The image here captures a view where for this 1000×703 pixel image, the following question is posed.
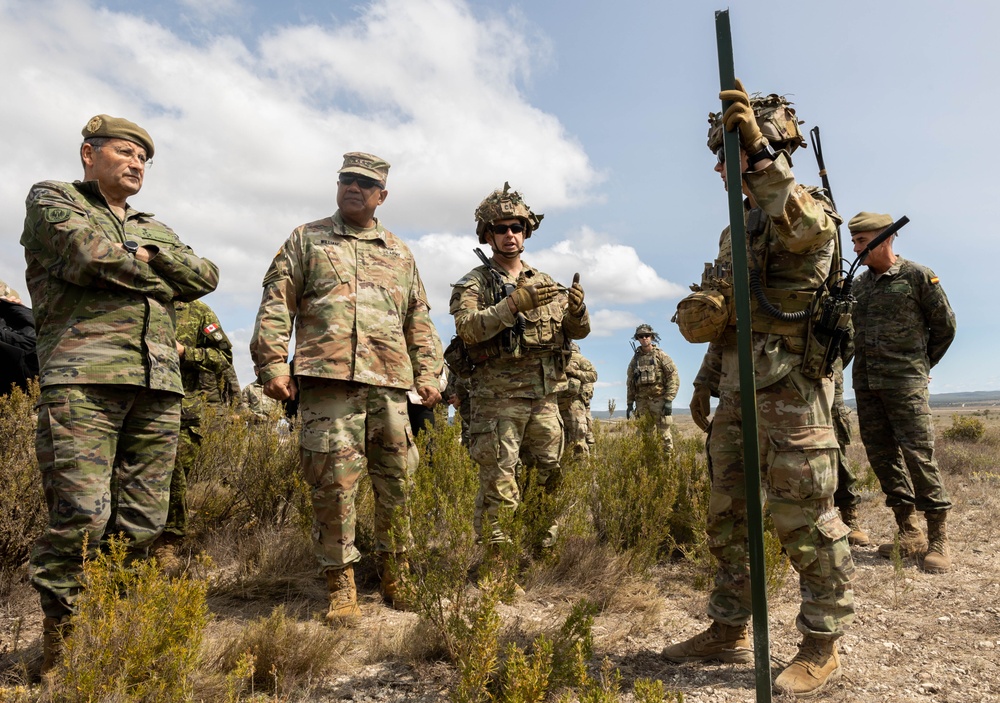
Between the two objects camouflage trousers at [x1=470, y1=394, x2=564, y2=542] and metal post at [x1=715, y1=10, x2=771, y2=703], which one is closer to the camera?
metal post at [x1=715, y1=10, x2=771, y2=703]

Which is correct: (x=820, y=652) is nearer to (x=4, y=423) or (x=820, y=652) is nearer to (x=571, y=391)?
(x=4, y=423)

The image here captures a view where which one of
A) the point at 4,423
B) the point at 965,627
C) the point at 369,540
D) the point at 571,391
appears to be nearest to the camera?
the point at 965,627

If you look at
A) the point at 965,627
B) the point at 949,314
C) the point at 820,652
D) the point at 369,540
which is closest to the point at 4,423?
the point at 369,540

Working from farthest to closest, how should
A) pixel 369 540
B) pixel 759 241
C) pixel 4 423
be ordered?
pixel 369 540, pixel 4 423, pixel 759 241

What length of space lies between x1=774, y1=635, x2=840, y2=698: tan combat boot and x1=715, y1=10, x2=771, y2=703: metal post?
2.65 feet

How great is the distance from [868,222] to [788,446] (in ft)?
10.4

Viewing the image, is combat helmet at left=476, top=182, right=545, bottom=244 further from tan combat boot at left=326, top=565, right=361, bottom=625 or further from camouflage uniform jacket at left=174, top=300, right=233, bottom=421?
tan combat boot at left=326, top=565, right=361, bottom=625

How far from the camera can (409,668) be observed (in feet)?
9.55

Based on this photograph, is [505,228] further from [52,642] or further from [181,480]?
[52,642]

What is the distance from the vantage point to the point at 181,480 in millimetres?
4199

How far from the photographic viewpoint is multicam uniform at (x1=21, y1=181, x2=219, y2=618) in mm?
2590

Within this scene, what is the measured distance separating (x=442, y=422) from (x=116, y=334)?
275 cm

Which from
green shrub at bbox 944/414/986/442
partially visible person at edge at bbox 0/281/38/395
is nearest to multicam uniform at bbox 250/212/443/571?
partially visible person at edge at bbox 0/281/38/395

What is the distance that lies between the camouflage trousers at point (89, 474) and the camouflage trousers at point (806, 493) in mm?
2711
